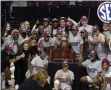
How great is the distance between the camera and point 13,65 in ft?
43.7

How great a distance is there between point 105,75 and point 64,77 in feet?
3.81

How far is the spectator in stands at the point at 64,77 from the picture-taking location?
1234 centimetres

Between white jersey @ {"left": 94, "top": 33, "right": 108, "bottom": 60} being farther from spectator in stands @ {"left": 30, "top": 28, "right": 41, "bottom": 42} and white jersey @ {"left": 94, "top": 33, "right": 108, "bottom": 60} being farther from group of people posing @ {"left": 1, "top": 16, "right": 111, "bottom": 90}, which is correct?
spectator in stands @ {"left": 30, "top": 28, "right": 41, "bottom": 42}

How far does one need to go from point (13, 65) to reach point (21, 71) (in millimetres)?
279

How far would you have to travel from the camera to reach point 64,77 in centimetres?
1241

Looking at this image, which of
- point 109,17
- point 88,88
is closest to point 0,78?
point 88,88

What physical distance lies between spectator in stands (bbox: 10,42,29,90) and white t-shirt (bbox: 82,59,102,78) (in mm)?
1806

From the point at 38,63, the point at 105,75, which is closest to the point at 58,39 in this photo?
the point at 38,63

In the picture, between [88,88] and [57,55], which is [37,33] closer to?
[57,55]

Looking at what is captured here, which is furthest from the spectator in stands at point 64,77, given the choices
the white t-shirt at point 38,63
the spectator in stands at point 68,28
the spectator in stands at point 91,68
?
the spectator in stands at point 68,28

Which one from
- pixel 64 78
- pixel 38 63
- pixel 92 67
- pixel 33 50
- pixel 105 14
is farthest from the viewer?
pixel 33 50

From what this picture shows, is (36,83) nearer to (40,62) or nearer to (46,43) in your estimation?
(40,62)

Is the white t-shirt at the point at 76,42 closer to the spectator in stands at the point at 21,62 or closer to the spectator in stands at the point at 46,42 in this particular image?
the spectator in stands at the point at 46,42

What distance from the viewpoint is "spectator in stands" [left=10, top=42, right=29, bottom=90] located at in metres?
13.3
